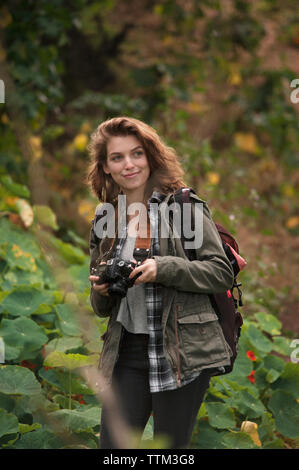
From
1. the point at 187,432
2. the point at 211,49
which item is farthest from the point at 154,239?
the point at 211,49

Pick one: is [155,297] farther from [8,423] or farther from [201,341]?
[8,423]

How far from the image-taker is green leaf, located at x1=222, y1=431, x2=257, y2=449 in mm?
2254

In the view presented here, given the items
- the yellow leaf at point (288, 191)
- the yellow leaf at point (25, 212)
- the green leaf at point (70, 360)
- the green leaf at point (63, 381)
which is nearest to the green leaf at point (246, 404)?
the green leaf at point (63, 381)

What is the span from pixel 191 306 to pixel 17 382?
0.95 metres

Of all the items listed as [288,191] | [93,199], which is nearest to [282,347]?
[93,199]

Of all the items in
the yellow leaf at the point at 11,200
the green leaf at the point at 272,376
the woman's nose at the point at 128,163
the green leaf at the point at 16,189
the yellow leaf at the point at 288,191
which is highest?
the yellow leaf at the point at 288,191

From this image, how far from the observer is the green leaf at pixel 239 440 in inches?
88.7

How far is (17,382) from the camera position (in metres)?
2.22

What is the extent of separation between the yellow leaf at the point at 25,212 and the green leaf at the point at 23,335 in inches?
45.5

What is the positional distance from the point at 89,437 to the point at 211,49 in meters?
4.88

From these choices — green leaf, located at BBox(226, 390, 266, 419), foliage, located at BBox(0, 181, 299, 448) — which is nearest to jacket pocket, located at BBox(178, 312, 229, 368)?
foliage, located at BBox(0, 181, 299, 448)

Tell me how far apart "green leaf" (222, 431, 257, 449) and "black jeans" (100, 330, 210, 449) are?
0.67 metres

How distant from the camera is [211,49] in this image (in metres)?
6.18

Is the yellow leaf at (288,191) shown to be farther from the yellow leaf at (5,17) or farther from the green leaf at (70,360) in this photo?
the green leaf at (70,360)
